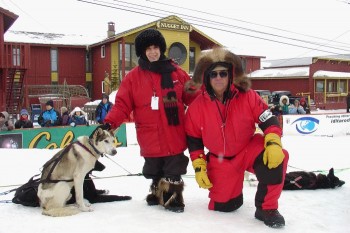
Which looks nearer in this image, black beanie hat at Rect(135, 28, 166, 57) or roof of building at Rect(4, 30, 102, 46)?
black beanie hat at Rect(135, 28, 166, 57)

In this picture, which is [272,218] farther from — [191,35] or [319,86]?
[319,86]

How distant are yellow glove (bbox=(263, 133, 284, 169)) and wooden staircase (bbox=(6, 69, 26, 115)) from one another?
15544mm

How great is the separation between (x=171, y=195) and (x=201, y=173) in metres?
0.43

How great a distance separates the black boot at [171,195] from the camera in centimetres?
355

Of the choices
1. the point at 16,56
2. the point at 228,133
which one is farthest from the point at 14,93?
the point at 228,133

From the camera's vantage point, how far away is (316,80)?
3195 cm

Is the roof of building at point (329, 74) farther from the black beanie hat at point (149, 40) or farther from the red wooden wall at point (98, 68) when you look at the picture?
the black beanie hat at point (149, 40)

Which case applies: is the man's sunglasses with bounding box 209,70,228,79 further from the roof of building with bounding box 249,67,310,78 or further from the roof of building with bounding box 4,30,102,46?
the roof of building with bounding box 249,67,310,78

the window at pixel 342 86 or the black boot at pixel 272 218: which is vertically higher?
the window at pixel 342 86

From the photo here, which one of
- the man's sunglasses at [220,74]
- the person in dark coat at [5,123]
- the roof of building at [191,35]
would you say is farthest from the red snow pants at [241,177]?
the roof of building at [191,35]

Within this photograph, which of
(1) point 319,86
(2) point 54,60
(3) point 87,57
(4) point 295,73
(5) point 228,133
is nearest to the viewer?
(5) point 228,133

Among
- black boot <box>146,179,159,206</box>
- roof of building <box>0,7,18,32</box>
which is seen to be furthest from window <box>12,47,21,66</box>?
black boot <box>146,179,159,206</box>

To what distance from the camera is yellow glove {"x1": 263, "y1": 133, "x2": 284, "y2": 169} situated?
3029 millimetres

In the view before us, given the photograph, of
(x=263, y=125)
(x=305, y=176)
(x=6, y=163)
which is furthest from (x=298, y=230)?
(x=6, y=163)
